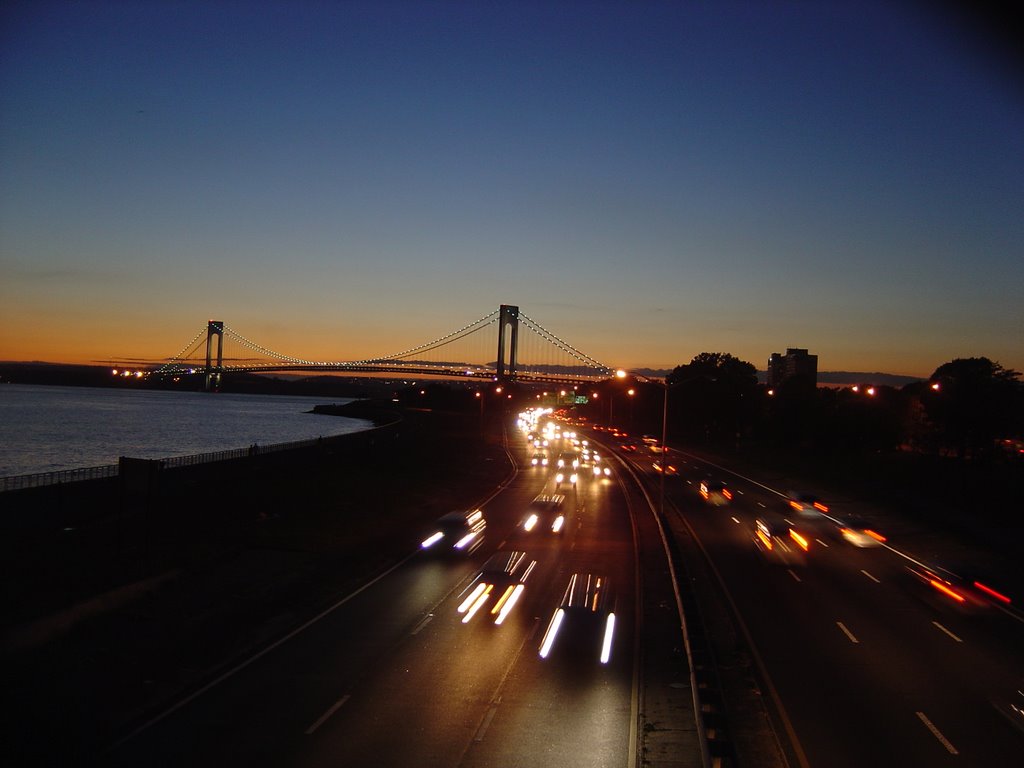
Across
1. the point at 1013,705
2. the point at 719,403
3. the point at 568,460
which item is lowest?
the point at 568,460

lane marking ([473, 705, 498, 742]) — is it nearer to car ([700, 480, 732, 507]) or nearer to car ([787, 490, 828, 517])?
car ([787, 490, 828, 517])

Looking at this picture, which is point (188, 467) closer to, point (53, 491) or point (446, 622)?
point (53, 491)

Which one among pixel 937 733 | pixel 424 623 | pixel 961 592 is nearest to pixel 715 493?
pixel 961 592

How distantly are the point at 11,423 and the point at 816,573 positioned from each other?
461ft

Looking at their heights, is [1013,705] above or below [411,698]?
above

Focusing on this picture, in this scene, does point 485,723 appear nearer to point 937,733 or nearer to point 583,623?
point 937,733

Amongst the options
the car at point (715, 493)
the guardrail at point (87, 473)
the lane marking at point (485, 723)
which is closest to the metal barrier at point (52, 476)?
the guardrail at point (87, 473)

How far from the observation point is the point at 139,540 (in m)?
27.3

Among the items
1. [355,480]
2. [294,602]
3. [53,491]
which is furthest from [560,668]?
[355,480]

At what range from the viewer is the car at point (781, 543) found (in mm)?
31570

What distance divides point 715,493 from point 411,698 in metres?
43.1

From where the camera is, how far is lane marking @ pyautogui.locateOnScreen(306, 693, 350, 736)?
13177 millimetres

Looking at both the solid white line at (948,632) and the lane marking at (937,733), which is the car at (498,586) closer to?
the lane marking at (937,733)

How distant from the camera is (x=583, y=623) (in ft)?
68.7
